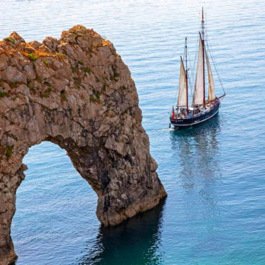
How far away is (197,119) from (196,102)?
7.77m

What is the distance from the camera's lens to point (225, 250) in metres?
74.4

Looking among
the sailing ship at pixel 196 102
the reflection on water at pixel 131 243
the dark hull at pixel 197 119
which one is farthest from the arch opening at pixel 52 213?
the sailing ship at pixel 196 102

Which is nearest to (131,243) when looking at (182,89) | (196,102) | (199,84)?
(182,89)

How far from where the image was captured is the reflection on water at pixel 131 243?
74250 millimetres

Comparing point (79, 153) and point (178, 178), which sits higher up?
→ point (79, 153)

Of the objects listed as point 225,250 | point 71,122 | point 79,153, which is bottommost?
point 225,250

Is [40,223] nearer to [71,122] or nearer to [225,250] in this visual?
[71,122]

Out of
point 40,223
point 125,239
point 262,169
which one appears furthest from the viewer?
point 262,169

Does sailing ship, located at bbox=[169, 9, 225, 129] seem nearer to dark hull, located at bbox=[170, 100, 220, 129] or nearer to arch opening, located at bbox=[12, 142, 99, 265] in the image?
dark hull, located at bbox=[170, 100, 220, 129]

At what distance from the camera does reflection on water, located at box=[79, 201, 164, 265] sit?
74.2 metres

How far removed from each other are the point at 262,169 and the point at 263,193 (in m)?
9.94

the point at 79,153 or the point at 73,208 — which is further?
the point at 73,208

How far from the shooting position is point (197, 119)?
5285 inches

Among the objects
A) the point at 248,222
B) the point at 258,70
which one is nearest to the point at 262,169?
the point at 248,222
